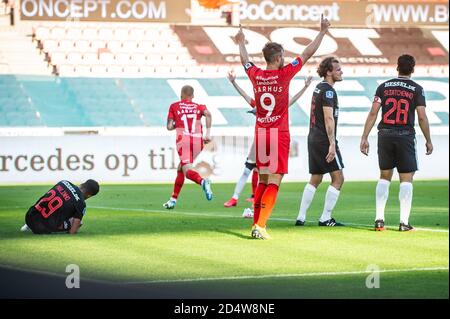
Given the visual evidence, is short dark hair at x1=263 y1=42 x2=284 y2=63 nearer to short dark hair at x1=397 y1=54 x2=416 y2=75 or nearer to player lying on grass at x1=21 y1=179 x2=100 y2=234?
short dark hair at x1=397 y1=54 x2=416 y2=75

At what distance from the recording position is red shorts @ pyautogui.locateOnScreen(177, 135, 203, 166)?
1658 centimetres

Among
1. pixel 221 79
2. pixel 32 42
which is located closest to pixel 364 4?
pixel 221 79

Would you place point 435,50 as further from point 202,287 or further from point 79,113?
point 202,287

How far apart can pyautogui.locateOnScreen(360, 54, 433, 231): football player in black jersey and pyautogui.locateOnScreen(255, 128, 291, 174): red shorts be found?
4.75 ft

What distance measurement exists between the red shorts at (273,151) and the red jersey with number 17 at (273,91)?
0.26 feet

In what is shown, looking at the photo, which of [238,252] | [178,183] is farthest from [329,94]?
[178,183]

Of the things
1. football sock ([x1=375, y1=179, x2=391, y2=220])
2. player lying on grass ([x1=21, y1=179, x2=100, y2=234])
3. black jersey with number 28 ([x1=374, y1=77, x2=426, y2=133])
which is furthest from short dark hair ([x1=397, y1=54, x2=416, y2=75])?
player lying on grass ([x1=21, y1=179, x2=100, y2=234])

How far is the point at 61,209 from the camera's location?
11.5m

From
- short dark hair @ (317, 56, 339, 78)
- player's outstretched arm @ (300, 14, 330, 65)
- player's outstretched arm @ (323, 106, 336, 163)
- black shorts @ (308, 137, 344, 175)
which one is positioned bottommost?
black shorts @ (308, 137, 344, 175)

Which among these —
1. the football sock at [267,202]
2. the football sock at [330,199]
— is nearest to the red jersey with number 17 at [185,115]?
the football sock at [330,199]

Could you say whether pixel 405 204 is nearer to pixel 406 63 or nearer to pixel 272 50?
pixel 406 63

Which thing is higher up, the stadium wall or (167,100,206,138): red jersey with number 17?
(167,100,206,138): red jersey with number 17

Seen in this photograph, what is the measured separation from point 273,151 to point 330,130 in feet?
5.13

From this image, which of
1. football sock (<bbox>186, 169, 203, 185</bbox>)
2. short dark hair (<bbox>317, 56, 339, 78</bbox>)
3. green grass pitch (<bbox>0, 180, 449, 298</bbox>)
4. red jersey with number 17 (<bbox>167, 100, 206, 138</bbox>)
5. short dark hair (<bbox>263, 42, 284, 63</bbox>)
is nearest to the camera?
green grass pitch (<bbox>0, 180, 449, 298</bbox>)
